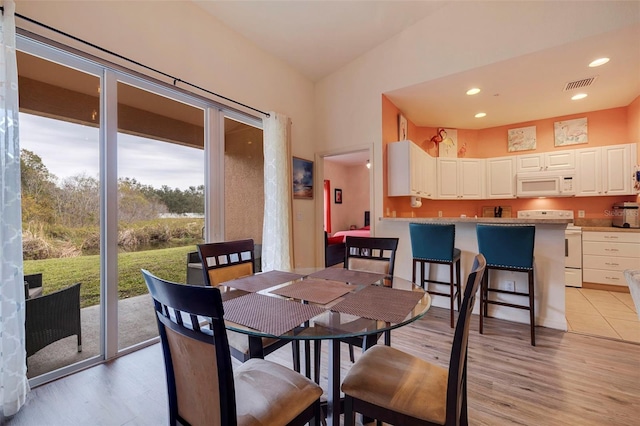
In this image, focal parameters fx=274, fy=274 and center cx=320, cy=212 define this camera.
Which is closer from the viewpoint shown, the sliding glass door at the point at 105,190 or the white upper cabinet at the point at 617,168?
the sliding glass door at the point at 105,190

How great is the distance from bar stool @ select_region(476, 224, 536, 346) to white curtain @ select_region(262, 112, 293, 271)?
212 cm

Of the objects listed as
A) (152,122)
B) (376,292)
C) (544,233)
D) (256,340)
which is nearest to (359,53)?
(152,122)

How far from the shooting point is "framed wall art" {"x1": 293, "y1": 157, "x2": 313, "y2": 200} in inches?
158

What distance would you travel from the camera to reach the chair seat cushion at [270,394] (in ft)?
3.10

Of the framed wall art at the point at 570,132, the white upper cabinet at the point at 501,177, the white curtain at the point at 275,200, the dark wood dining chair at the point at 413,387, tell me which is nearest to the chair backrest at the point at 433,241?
the white curtain at the point at 275,200

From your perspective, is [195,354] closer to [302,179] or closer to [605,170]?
[302,179]

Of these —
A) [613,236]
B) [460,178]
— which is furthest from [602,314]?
[460,178]

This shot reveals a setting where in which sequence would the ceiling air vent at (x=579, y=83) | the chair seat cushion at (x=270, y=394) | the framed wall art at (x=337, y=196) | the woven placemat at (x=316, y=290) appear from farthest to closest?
1. the framed wall art at (x=337, y=196)
2. the ceiling air vent at (x=579, y=83)
3. the woven placemat at (x=316, y=290)
4. the chair seat cushion at (x=270, y=394)

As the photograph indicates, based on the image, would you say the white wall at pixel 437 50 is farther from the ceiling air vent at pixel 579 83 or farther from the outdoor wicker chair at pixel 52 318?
the outdoor wicker chair at pixel 52 318

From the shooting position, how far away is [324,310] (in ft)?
4.03

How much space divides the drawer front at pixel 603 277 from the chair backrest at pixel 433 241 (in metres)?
2.77

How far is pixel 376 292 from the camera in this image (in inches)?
57.1

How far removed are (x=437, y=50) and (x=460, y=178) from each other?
2.49 metres

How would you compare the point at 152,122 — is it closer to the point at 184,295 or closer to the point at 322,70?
the point at 184,295
